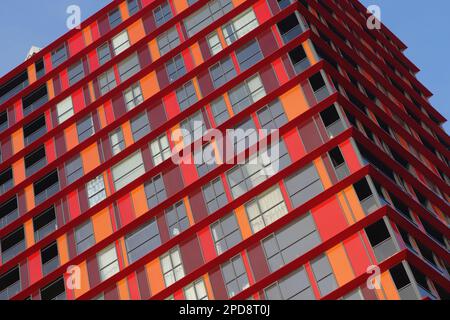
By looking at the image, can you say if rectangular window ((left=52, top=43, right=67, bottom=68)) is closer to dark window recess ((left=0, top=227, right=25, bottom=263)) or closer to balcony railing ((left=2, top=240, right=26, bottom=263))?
dark window recess ((left=0, top=227, right=25, bottom=263))

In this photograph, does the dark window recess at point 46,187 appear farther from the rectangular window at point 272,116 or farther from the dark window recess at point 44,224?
the rectangular window at point 272,116

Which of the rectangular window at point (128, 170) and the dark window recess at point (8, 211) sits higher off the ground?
the dark window recess at point (8, 211)

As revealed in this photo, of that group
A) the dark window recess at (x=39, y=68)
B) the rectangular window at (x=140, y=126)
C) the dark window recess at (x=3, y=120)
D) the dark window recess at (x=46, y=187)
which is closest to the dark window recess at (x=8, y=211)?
the dark window recess at (x=46, y=187)

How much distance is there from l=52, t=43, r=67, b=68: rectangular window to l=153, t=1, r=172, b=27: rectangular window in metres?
8.59

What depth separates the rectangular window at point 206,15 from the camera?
194 ft

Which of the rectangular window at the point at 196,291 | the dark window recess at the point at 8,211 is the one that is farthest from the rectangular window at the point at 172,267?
the dark window recess at the point at 8,211

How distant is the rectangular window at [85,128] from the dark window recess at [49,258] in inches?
330

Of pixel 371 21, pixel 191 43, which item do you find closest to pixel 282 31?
pixel 191 43

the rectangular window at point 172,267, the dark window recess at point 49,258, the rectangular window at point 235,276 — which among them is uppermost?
the dark window recess at point 49,258

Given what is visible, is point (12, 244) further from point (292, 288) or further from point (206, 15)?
point (292, 288)

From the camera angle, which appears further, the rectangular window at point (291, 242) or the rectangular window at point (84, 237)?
the rectangular window at point (84, 237)

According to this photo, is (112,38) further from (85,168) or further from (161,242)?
(161,242)

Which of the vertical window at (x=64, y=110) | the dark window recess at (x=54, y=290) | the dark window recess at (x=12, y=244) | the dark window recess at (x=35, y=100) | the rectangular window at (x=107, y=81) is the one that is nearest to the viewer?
the dark window recess at (x=54, y=290)

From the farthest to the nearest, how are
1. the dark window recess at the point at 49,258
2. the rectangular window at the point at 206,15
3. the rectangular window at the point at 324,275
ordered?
the rectangular window at the point at 206,15
the dark window recess at the point at 49,258
the rectangular window at the point at 324,275
